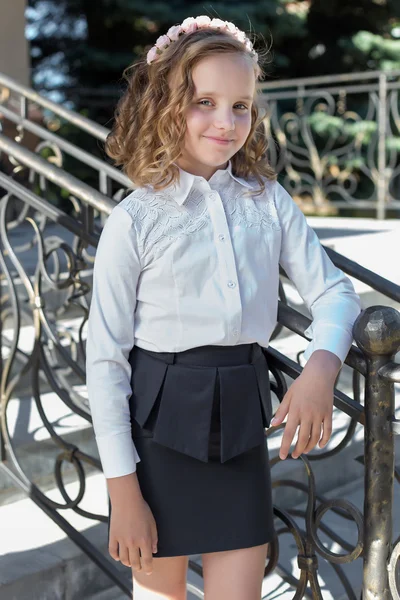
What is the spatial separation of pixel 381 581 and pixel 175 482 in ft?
1.51

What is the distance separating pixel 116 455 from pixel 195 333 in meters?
0.28

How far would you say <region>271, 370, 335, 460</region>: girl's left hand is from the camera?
4.88 feet

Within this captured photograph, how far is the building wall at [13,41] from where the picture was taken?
671 centimetres

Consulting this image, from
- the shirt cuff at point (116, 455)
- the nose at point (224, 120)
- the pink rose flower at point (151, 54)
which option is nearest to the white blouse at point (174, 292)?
the shirt cuff at point (116, 455)

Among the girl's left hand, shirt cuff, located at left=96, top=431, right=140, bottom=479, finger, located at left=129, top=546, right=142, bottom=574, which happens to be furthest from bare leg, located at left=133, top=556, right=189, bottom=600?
the girl's left hand

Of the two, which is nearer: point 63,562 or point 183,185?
point 183,185

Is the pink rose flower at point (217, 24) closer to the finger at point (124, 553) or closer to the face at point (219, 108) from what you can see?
the face at point (219, 108)

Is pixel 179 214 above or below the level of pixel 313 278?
above

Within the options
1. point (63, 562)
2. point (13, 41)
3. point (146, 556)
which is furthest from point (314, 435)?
point (13, 41)

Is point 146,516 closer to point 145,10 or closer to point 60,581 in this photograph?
point 60,581

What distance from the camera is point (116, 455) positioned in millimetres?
1521

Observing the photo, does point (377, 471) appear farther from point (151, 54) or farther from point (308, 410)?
point (151, 54)

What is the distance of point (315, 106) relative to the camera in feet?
37.4

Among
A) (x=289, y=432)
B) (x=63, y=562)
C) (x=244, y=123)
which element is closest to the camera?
(x=289, y=432)
